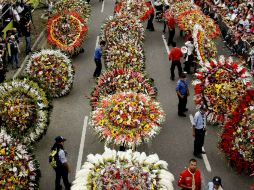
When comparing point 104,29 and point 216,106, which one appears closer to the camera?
point 216,106

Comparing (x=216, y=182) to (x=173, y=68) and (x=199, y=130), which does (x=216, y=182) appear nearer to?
(x=199, y=130)

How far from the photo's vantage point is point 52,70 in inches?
664

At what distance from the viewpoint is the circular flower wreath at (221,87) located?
46.6ft

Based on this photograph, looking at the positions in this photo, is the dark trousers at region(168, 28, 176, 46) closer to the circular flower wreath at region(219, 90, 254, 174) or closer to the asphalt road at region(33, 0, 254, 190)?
the asphalt road at region(33, 0, 254, 190)

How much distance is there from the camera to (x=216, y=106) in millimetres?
14336

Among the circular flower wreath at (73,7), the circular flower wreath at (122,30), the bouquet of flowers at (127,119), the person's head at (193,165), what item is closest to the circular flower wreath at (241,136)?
the bouquet of flowers at (127,119)

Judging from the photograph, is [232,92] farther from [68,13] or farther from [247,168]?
[68,13]

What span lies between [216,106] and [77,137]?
4.55 metres

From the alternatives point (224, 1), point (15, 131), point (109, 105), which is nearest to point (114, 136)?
point (109, 105)

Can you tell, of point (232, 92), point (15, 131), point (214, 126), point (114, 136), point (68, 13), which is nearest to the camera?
point (114, 136)

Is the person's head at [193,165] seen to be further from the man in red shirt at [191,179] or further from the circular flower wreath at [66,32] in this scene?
the circular flower wreath at [66,32]

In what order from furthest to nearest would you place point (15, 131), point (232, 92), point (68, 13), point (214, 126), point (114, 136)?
point (68, 13) < point (214, 126) < point (232, 92) < point (15, 131) < point (114, 136)

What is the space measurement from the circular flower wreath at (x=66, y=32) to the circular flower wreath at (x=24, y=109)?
22.7ft

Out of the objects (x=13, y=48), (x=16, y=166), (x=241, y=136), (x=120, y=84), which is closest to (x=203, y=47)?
(x=120, y=84)
